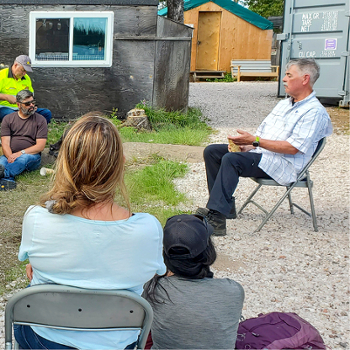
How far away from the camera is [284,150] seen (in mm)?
4527

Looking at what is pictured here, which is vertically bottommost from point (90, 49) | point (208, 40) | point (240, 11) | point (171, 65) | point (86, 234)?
point (86, 234)

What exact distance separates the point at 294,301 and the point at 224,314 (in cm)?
154

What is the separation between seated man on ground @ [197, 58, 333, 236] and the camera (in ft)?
14.8

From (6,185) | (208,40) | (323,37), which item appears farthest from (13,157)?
(208,40)

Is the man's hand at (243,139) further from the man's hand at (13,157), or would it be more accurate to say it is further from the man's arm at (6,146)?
the man's arm at (6,146)

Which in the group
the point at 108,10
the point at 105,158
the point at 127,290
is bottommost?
the point at 127,290

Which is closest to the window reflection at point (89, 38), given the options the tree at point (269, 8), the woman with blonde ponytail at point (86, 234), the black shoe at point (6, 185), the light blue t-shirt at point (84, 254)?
the black shoe at point (6, 185)

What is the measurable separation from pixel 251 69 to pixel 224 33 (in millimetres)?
1745

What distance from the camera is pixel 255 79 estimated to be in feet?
67.1

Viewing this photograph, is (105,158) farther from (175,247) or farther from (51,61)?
(51,61)

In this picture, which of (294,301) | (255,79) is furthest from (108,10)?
(255,79)

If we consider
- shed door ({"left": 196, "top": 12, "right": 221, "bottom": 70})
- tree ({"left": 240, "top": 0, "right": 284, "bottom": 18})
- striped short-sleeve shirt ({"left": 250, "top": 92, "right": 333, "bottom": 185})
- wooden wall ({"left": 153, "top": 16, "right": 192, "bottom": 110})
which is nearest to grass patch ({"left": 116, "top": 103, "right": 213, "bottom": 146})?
wooden wall ({"left": 153, "top": 16, "right": 192, "bottom": 110})

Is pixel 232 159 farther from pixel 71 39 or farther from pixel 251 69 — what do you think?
pixel 251 69

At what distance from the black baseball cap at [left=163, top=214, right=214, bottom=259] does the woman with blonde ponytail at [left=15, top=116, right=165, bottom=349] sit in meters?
0.31
